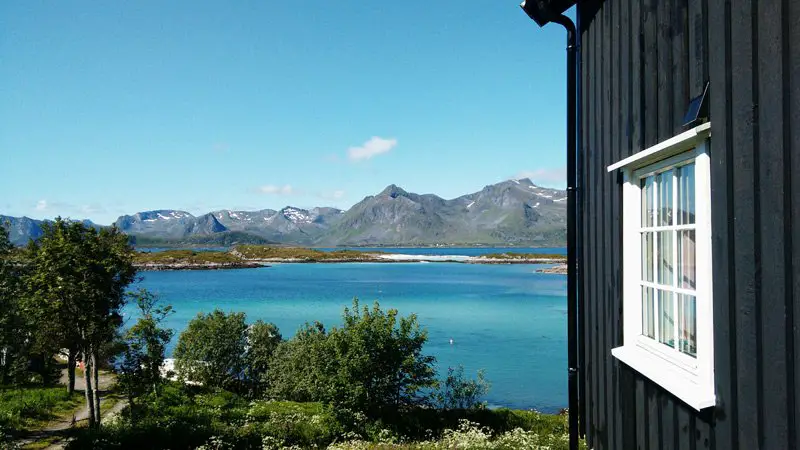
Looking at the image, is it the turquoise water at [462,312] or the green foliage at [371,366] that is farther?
the turquoise water at [462,312]

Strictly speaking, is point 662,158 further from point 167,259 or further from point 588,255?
point 167,259

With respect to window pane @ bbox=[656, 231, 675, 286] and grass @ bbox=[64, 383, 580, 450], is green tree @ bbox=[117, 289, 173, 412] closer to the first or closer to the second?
grass @ bbox=[64, 383, 580, 450]

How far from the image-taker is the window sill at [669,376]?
2.51 meters

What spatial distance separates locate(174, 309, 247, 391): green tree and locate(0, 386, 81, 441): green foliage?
5356mm

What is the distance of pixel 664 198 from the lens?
321 centimetres

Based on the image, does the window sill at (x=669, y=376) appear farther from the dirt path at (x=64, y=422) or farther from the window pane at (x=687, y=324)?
the dirt path at (x=64, y=422)

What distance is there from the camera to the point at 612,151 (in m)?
3.94

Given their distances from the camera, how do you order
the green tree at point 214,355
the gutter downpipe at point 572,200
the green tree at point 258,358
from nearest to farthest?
the gutter downpipe at point 572,200 → the green tree at point 214,355 → the green tree at point 258,358

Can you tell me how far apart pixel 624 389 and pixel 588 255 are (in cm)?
131

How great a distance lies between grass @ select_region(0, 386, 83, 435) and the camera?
14.4 metres

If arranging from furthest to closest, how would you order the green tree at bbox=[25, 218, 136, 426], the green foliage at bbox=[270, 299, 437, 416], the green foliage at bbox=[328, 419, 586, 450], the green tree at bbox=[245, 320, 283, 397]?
1. the green tree at bbox=[245, 320, 283, 397]
2. the green foliage at bbox=[270, 299, 437, 416]
3. the green tree at bbox=[25, 218, 136, 426]
4. the green foliage at bbox=[328, 419, 586, 450]

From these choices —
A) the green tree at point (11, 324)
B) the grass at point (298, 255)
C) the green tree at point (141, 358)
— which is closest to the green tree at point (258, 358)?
the green tree at point (141, 358)

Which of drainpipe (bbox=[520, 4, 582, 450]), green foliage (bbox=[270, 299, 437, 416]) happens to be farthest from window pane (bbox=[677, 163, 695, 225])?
green foliage (bbox=[270, 299, 437, 416])

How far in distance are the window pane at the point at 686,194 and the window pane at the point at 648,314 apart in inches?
26.2
